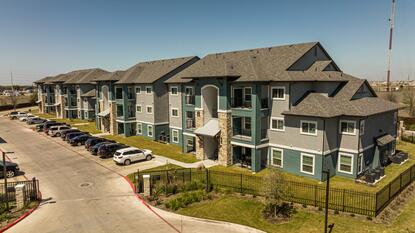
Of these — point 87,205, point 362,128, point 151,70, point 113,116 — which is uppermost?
point 151,70

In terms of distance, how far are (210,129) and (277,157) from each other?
797 cm

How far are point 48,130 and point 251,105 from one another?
40218 mm

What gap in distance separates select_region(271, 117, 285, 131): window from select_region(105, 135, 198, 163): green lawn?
10.1m

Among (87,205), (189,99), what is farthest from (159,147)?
(87,205)

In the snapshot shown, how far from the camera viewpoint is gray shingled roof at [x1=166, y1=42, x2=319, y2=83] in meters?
29.4

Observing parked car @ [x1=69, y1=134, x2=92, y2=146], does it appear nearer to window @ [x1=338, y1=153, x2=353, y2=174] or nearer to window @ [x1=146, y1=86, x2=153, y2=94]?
window @ [x1=146, y1=86, x2=153, y2=94]

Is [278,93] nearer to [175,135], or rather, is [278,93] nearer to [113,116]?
[175,135]

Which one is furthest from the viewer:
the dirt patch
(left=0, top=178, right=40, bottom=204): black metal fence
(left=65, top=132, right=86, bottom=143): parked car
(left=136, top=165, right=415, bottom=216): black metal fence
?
(left=65, top=132, right=86, bottom=143): parked car

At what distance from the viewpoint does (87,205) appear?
2131cm

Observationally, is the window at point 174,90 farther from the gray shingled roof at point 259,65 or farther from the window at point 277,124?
the window at point 277,124

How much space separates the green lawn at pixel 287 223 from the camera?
17219mm

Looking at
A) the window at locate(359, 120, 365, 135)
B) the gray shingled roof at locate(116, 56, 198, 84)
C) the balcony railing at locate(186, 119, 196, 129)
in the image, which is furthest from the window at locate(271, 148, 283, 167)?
the gray shingled roof at locate(116, 56, 198, 84)

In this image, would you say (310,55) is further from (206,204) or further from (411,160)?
(206,204)

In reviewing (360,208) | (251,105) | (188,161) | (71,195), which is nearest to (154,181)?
(71,195)
